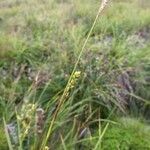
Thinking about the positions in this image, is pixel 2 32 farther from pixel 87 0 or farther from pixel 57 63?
pixel 87 0

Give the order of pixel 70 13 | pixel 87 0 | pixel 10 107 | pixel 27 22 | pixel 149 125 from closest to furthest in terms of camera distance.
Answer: pixel 10 107 < pixel 149 125 < pixel 27 22 < pixel 70 13 < pixel 87 0

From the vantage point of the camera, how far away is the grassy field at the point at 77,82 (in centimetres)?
344

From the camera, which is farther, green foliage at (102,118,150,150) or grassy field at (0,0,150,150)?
green foliage at (102,118,150,150)

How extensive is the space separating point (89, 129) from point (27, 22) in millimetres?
2544

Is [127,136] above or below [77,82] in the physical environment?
below

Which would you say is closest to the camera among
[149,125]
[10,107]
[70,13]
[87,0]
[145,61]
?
[10,107]

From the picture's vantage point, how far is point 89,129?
12.1 feet

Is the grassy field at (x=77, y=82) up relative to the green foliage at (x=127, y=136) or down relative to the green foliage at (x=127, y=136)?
up

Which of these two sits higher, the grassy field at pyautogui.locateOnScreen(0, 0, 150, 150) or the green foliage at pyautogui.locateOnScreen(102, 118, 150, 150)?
the grassy field at pyautogui.locateOnScreen(0, 0, 150, 150)

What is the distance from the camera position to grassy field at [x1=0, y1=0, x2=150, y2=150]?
11.3 feet

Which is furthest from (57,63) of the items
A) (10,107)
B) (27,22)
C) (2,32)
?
(27,22)

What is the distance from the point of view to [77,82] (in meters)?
4.04

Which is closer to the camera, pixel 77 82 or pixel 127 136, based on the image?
pixel 127 136

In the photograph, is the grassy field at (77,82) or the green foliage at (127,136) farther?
the green foliage at (127,136)
